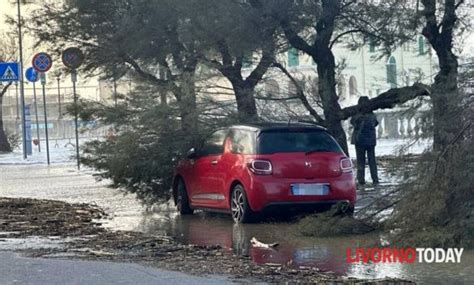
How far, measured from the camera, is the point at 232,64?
65.0ft

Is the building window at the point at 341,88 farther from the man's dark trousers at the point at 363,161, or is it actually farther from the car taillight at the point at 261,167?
the car taillight at the point at 261,167

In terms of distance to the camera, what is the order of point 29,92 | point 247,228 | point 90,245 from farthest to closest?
point 29,92
point 247,228
point 90,245

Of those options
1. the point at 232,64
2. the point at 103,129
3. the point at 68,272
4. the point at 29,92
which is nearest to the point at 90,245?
the point at 68,272

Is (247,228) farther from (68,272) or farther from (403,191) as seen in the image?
(68,272)

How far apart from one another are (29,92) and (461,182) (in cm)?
6738

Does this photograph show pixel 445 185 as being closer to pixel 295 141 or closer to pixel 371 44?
pixel 295 141

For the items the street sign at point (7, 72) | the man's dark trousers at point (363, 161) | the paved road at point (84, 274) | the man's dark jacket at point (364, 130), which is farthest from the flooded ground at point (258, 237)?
the street sign at point (7, 72)

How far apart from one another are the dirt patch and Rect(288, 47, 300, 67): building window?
5.19 metres

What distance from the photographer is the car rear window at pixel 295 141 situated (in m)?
13.9

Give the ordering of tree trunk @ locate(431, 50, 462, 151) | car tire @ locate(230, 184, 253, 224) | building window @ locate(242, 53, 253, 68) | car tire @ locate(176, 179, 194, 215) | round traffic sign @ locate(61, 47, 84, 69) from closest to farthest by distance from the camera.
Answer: tree trunk @ locate(431, 50, 462, 151), car tire @ locate(230, 184, 253, 224), car tire @ locate(176, 179, 194, 215), building window @ locate(242, 53, 253, 68), round traffic sign @ locate(61, 47, 84, 69)

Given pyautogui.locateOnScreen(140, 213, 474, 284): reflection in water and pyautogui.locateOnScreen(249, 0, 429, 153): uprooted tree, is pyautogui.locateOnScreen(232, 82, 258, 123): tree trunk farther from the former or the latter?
pyautogui.locateOnScreen(140, 213, 474, 284): reflection in water

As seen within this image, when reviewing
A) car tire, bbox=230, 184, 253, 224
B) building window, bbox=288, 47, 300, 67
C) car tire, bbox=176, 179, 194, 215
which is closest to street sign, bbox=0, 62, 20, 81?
building window, bbox=288, 47, 300, 67

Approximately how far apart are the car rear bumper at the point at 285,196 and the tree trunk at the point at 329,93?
457cm

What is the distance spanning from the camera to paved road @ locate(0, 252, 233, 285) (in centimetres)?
937
